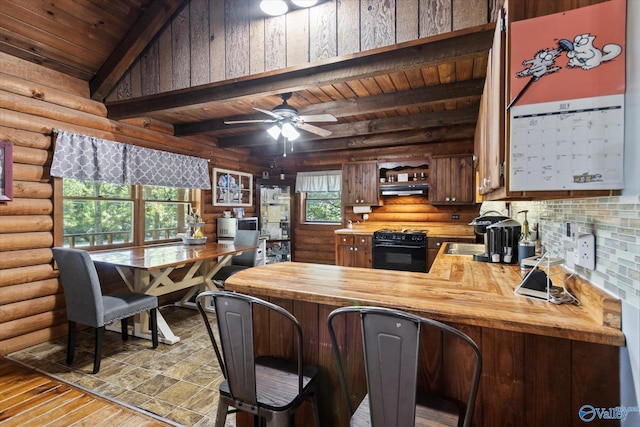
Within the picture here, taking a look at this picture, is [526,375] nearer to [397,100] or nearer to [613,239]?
[613,239]

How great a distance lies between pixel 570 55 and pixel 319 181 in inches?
196

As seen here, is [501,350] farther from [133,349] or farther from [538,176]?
[133,349]

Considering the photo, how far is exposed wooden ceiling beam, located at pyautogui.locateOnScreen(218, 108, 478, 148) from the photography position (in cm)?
384

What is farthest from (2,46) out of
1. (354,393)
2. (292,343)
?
(354,393)

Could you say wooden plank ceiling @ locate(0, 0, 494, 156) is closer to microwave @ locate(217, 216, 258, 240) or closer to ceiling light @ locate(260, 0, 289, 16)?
ceiling light @ locate(260, 0, 289, 16)

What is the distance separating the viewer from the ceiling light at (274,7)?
2.26m

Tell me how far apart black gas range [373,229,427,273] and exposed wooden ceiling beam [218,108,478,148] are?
152 cm

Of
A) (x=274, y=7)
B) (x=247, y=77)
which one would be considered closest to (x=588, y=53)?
(x=274, y=7)

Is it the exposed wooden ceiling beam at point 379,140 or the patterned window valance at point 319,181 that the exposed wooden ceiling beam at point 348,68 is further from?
the patterned window valance at point 319,181

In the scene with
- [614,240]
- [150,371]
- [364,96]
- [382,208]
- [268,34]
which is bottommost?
[150,371]

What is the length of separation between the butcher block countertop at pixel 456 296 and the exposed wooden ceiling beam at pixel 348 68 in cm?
147

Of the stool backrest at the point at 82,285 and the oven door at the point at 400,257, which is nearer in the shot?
the stool backrest at the point at 82,285

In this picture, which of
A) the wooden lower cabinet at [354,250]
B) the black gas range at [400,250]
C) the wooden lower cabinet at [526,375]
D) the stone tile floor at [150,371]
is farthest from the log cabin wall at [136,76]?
the wooden lower cabinet at [354,250]

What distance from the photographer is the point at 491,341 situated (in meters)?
1.14
